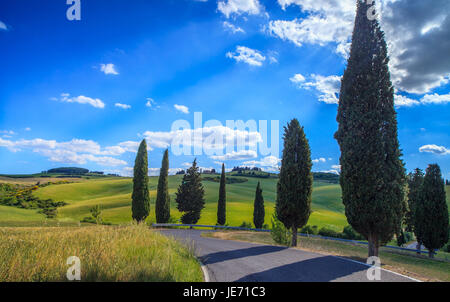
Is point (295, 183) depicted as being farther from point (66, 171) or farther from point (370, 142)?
point (66, 171)

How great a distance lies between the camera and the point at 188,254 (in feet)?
36.8

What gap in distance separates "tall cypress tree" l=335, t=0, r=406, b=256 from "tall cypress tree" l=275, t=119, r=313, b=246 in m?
4.52

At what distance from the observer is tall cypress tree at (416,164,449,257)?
2339 cm

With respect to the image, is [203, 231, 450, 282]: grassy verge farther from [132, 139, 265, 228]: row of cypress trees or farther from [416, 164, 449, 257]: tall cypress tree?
[132, 139, 265, 228]: row of cypress trees

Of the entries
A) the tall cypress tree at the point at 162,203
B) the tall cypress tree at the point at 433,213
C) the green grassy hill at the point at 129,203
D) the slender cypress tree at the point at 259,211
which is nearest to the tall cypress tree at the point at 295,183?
the tall cypress tree at the point at 433,213

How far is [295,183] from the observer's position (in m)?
18.8

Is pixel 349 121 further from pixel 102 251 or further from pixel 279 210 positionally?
pixel 102 251

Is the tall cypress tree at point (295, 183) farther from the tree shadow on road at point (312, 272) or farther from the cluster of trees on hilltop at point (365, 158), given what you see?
the tree shadow on road at point (312, 272)

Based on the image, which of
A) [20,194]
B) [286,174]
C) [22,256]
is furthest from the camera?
[20,194]

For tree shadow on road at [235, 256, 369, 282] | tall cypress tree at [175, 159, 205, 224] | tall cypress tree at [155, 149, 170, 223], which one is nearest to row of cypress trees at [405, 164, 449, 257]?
tree shadow on road at [235, 256, 369, 282]

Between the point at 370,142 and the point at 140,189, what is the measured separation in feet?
90.8

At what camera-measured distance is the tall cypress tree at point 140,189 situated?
32875mm
